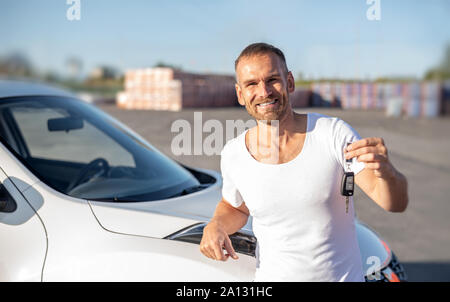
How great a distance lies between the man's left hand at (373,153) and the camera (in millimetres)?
1341

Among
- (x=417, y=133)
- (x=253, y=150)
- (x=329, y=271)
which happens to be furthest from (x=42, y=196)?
(x=417, y=133)

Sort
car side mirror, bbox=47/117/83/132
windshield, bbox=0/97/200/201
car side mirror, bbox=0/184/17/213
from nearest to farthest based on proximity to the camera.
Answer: car side mirror, bbox=0/184/17/213
windshield, bbox=0/97/200/201
car side mirror, bbox=47/117/83/132

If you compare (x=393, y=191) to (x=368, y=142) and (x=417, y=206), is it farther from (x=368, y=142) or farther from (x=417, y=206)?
(x=417, y=206)

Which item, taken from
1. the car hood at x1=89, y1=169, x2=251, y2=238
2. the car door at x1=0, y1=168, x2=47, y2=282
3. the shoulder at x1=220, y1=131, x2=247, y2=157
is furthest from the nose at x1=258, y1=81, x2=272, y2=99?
the car door at x1=0, y1=168, x2=47, y2=282

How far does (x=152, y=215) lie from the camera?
7.10 ft

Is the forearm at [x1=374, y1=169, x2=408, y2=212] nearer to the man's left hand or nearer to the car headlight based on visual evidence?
the man's left hand

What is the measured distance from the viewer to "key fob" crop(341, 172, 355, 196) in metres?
1.42

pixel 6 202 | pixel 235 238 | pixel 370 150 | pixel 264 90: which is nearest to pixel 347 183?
pixel 370 150

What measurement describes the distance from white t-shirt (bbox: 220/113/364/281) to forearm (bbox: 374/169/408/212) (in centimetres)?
10

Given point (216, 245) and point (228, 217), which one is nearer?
point (216, 245)

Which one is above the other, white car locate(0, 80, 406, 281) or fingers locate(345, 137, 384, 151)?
fingers locate(345, 137, 384, 151)

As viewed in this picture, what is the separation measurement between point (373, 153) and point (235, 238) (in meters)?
0.88
